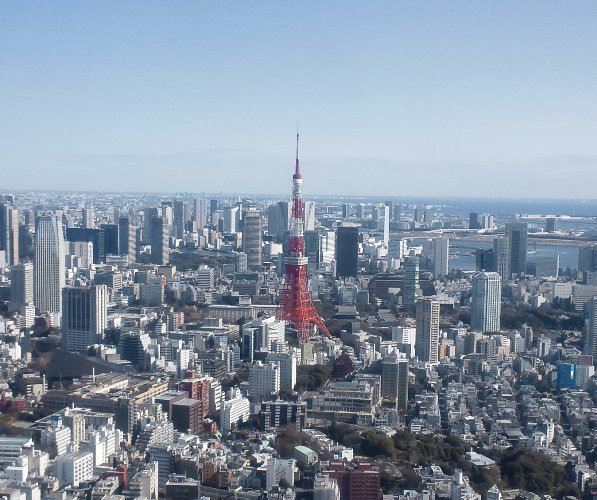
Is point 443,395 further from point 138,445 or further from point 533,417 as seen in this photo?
point 138,445

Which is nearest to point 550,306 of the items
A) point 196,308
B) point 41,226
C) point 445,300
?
point 445,300

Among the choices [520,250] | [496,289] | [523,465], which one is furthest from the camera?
[520,250]

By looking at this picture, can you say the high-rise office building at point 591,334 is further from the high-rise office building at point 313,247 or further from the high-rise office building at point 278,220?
the high-rise office building at point 278,220

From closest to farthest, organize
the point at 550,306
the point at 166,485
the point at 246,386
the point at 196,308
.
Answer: the point at 166,485 → the point at 246,386 → the point at 196,308 → the point at 550,306

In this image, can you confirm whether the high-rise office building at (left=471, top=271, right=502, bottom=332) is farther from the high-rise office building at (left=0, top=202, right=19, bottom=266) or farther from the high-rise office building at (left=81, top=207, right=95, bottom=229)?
the high-rise office building at (left=81, top=207, right=95, bottom=229)

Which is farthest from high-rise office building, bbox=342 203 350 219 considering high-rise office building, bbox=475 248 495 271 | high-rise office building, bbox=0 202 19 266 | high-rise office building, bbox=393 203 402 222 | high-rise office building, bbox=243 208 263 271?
high-rise office building, bbox=0 202 19 266

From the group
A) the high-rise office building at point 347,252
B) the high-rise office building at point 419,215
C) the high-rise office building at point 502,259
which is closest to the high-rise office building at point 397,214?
the high-rise office building at point 419,215

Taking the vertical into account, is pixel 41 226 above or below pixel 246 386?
above
